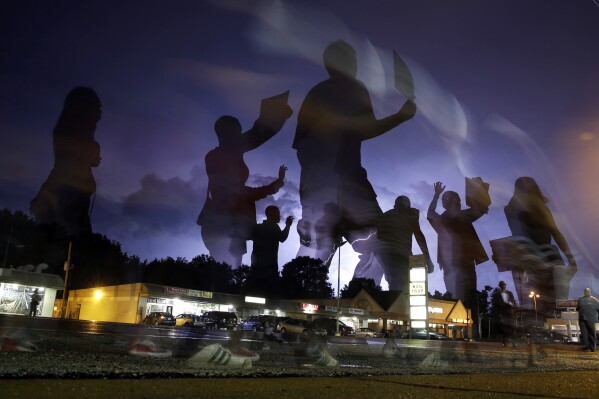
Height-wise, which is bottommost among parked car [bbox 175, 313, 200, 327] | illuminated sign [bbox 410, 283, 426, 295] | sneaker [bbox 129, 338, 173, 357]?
parked car [bbox 175, 313, 200, 327]

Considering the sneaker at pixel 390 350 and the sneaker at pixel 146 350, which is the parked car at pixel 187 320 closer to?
the sneaker at pixel 390 350

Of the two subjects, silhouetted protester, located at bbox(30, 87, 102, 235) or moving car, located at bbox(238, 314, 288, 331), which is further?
silhouetted protester, located at bbox(30, 87, 102, 235)

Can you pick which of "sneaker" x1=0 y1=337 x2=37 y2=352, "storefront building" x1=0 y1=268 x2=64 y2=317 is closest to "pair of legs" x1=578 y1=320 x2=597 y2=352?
"sneaker" x1=0 y1=337 x2=37 y2=352

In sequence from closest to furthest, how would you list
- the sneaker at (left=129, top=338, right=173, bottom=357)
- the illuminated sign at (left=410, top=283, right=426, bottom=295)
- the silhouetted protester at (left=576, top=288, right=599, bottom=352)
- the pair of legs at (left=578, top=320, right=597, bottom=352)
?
the sneaker at (left=129, top=338, right=173, bottom=357) < the silhouetted protester at (left=576, top=288, right=599, bottom=352) < the pair of legs at (left=578, top=320, right=597, bottom=352) < the illuminated sign at (left=410, top=283, right=426, bottom=295)

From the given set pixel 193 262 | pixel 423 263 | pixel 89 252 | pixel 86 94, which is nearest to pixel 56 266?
pixel 89 252

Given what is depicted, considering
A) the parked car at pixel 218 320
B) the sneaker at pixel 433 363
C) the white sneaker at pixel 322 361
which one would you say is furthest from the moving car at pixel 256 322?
the white sneaker at pixel 322 361

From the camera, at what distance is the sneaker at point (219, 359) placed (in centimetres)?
323

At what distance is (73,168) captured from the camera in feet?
158

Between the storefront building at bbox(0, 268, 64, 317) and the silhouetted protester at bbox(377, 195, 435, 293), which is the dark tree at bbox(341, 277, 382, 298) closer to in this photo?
the silhouetted protester at bbox(377, 195, 435, 293)

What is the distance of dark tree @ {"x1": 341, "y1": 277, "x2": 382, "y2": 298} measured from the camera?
8962cm

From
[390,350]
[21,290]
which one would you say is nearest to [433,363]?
[390,350]

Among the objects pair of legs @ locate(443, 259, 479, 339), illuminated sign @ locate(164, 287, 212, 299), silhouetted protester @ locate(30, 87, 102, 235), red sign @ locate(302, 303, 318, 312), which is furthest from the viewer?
pair of legs @ locate(443, 259, 479, 339)

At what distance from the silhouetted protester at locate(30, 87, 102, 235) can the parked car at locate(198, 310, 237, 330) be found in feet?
78.9

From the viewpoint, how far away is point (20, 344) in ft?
10.9
